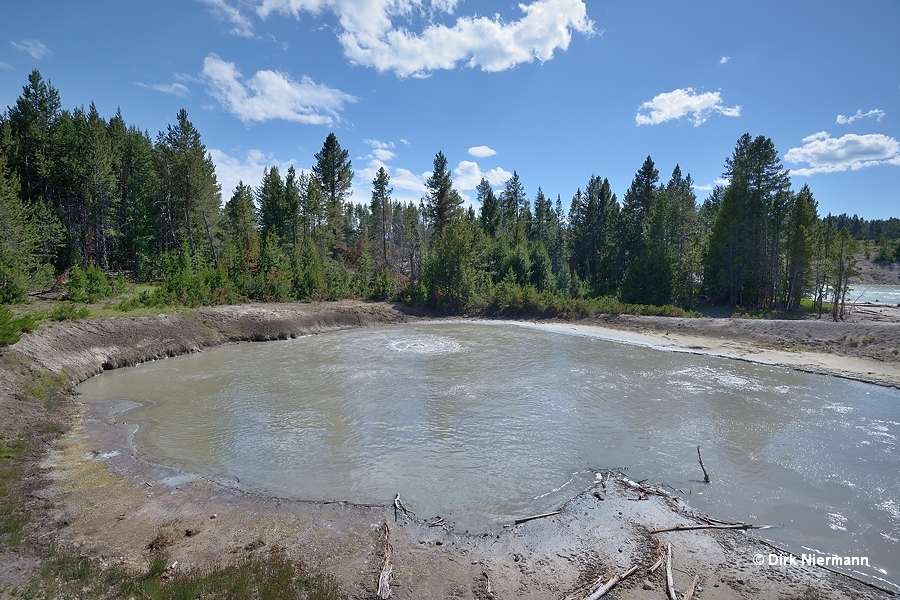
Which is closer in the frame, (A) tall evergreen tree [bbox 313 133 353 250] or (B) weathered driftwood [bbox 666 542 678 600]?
(B) weathered driftwood [bbox 666 542 678 600]

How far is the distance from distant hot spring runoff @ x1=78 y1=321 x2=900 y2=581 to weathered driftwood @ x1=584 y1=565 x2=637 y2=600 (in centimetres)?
219

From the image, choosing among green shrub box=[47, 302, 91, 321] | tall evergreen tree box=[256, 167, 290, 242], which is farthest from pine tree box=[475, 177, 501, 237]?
green shrub box=[47, 302, 91, 321]

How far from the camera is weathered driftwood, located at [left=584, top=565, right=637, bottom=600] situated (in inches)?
217

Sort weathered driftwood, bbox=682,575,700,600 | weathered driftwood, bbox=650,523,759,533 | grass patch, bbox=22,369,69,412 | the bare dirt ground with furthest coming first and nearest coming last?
grass patch, bbox=22,369,69,412 < weathered driftwood, bbox=650,523,759,533 < the bare dirt ground < weathered driftwood, bbox=682,575,700,600

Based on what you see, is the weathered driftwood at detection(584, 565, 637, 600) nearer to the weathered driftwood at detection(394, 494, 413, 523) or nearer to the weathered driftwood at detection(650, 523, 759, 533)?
the weathered driftwood at detection(650, 523, 759, 533)

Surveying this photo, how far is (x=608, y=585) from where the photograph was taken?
5688 millimetres

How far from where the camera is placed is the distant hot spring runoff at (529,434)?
8.34 meters

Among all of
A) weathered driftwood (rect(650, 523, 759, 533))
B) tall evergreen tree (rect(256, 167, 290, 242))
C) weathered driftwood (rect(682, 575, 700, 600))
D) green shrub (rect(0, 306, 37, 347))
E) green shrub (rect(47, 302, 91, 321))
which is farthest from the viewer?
tall evergreen tree (rect(256, 167, 290, 242))

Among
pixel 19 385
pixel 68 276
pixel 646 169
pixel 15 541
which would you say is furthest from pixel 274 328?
pixel 646 169

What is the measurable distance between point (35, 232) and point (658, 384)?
117 ft

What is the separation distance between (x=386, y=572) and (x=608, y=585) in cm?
312

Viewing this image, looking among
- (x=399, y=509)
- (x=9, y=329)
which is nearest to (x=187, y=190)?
(x=9, y=329)

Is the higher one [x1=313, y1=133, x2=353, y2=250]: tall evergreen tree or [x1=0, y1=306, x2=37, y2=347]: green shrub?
[x1=313, y1=133, x2=353, y2=250]: tall evergreen tree

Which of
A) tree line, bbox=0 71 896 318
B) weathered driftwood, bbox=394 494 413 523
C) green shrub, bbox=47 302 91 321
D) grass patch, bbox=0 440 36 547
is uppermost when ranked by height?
tree line, bbox=0 71 896 318
